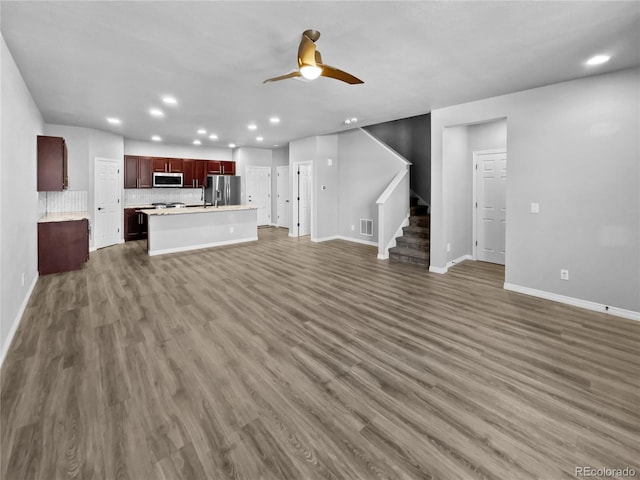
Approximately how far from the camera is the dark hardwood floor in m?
1.53

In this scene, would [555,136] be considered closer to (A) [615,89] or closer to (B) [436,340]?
(A) [615,89]

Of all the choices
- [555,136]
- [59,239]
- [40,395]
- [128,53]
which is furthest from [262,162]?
[40,395]

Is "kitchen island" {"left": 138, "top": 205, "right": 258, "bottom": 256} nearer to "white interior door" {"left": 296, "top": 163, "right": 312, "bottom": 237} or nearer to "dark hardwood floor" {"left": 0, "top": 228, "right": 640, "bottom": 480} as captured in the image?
"white interior door" {"left": 296, "top": 163, "right": 312, "bottom": 237}

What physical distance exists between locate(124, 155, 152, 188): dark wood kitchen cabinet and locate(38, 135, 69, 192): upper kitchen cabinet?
3.20 metres

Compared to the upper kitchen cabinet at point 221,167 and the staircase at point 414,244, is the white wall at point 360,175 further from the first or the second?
the upper kitchen cabinet at point 221,167

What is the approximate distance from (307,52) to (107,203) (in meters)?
6.96

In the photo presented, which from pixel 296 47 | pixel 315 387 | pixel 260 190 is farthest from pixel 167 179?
pixel 315 387

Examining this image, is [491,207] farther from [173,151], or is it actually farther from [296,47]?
[173,151]

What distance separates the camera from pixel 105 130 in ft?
22.6

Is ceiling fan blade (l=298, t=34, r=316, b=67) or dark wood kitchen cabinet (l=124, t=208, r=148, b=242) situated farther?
dark wood kitchen cabinet (l=124, t=208, r=148, b=242)

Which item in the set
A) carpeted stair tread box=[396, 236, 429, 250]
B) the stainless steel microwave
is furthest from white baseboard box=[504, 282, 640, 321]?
the stainless steel microwave

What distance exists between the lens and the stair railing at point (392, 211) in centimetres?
602

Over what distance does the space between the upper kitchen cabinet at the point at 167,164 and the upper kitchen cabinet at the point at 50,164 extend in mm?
3549

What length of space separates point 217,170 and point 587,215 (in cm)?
898
